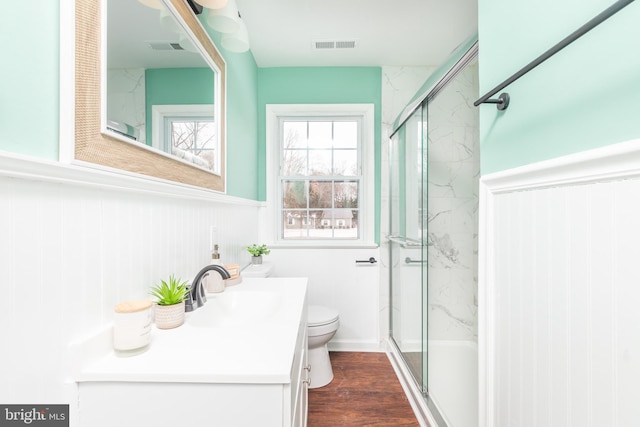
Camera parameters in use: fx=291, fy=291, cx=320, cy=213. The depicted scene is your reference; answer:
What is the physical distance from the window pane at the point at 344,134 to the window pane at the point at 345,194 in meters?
0.34

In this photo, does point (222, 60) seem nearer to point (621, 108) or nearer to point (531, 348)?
point (621, 108)

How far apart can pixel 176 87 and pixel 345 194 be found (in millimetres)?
1651

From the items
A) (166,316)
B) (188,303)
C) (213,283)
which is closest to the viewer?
(166,316)

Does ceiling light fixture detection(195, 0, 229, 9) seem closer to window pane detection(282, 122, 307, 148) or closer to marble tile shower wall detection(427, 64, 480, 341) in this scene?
marble tile shower wall detection(427, 64, 480, 341)

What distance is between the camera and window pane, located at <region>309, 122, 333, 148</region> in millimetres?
2594

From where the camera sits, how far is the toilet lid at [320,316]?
1871mm

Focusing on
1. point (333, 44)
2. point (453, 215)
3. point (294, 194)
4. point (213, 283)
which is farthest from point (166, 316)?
point (333, 44)

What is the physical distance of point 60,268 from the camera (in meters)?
0.64

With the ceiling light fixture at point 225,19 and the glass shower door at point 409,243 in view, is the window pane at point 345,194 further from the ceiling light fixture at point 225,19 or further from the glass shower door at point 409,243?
the ceiling light fixture at point 225,19

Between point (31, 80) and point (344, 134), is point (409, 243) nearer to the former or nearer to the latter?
point (344, 134)

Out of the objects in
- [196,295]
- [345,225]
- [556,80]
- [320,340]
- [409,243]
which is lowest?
[320,340]

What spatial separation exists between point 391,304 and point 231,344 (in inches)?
76.2

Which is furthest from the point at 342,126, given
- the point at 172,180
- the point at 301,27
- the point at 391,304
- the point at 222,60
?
the point at 172,180

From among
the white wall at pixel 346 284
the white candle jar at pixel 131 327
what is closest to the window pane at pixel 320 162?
the white wall at pixel 346 284
